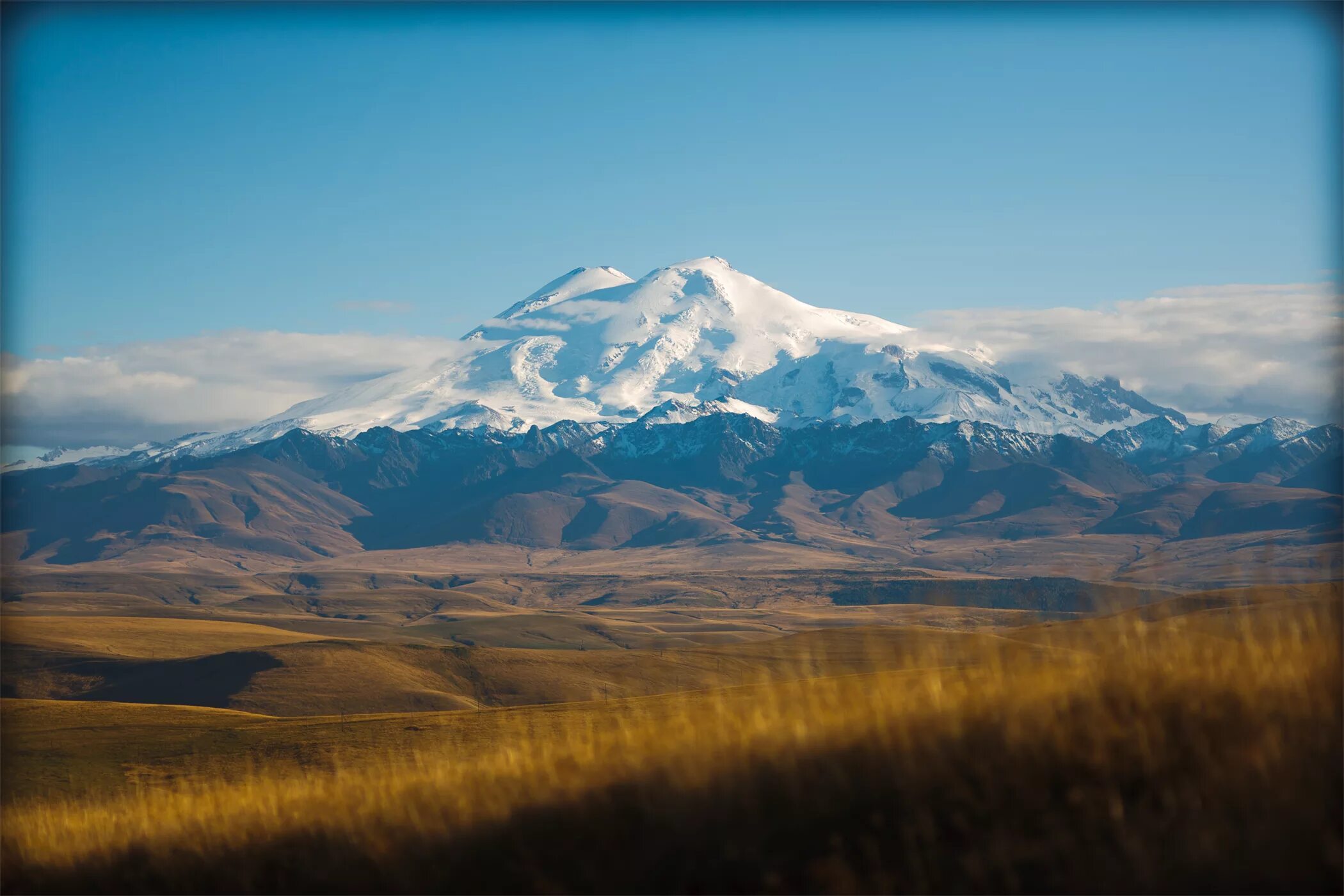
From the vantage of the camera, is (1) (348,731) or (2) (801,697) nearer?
(2) (801,697)

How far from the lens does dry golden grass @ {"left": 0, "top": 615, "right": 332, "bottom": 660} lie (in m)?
145

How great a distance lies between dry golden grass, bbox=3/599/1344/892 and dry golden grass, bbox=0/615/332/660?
5291 inches

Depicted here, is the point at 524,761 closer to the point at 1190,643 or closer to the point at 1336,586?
the point at 1190,643

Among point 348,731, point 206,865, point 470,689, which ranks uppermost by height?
point 206,865

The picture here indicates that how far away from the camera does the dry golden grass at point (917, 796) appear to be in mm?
8188

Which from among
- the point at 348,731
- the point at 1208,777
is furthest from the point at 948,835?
the point at 348,731

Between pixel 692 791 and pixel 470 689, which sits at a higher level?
pixel 692 791

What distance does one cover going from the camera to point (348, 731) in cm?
5597

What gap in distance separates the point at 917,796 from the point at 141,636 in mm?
173135

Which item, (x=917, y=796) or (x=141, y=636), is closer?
(x=917, y=796)

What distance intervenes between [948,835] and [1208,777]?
179cm

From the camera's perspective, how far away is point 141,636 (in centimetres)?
16500

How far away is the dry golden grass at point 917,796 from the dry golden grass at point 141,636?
441 feet

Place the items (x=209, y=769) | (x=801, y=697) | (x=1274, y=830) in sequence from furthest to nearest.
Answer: (x=209, y=769) → (x=801, y=697) → (x=1274, y=830)
